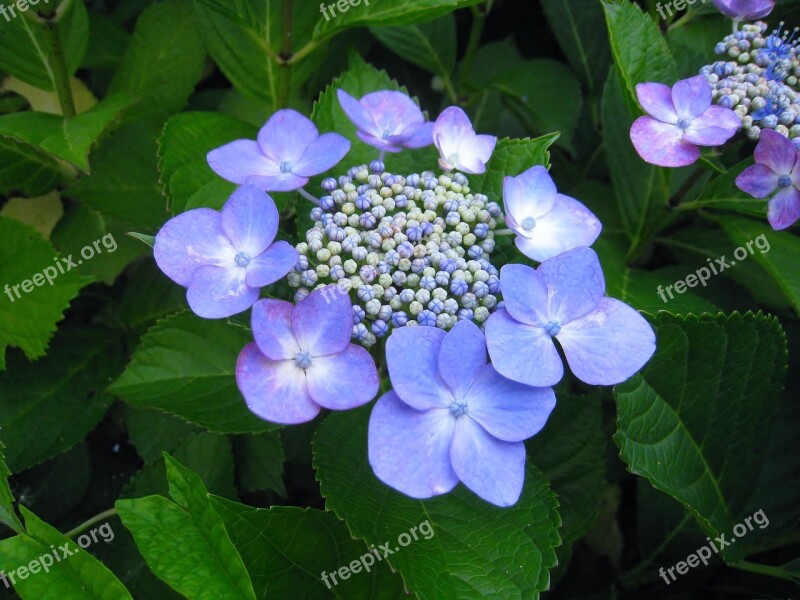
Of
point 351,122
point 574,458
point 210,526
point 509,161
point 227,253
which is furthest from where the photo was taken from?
point 574,458

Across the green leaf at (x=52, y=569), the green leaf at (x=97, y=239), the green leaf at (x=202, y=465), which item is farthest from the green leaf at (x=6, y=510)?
the green leaf at (x=97, y=239)

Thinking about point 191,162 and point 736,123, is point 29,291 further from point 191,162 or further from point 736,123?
point 736,123

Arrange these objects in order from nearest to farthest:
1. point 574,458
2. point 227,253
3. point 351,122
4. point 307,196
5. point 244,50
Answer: point 227,253, point 307,196, point 351,122, point 574,458, point 244,50

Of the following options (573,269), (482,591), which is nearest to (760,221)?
(573,269)

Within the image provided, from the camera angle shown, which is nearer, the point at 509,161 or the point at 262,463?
the point at 509,161

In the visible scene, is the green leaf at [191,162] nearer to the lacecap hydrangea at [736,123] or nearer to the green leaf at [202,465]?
the green leaf at [202,465]

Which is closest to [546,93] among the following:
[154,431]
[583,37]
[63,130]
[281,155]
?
[583,37]
